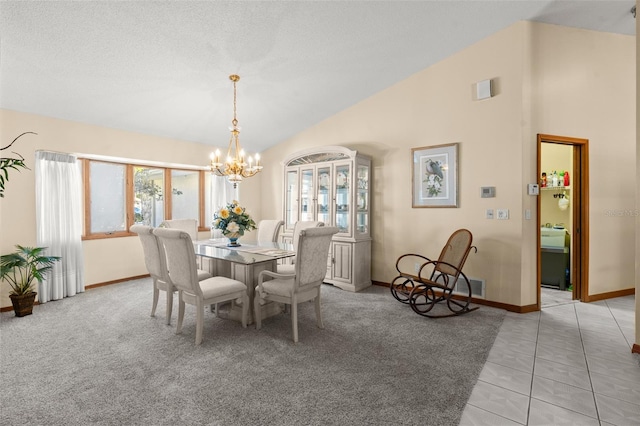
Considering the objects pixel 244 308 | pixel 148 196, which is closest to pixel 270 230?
pixel 244 308

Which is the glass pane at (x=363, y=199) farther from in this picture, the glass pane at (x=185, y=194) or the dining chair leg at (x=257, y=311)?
the glass pane at (x=185, y=194)

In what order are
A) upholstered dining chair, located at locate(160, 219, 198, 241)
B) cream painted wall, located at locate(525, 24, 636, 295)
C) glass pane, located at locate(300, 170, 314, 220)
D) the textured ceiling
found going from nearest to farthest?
the textured ceiling, cream painted wall, located at locate(525, 24, 636, 295), upholstered dining chair, located at locate(160, 219, 198, 241), glass pane, located at locate(300, 170, 314, 220)

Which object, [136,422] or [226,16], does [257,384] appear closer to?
[136,422]

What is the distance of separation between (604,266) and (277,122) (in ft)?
16.3

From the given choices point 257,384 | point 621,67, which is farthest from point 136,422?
point 621,67

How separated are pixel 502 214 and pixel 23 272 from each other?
5.68 m

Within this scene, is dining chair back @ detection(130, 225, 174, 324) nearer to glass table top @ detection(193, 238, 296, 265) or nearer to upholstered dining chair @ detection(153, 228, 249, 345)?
upholstered dining chair @ detection(153, 228, 249, 345)

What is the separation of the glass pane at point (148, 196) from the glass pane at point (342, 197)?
119 inches

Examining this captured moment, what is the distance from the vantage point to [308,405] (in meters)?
1.92

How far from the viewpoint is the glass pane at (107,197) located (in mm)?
4695

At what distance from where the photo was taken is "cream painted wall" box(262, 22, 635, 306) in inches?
141

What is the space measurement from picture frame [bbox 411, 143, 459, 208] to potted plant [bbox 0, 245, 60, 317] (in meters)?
4.62

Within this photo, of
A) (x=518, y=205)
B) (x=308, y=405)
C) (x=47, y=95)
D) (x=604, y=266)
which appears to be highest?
(x=47, y=95)

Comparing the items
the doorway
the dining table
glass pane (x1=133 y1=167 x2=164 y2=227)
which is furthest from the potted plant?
the doorway
